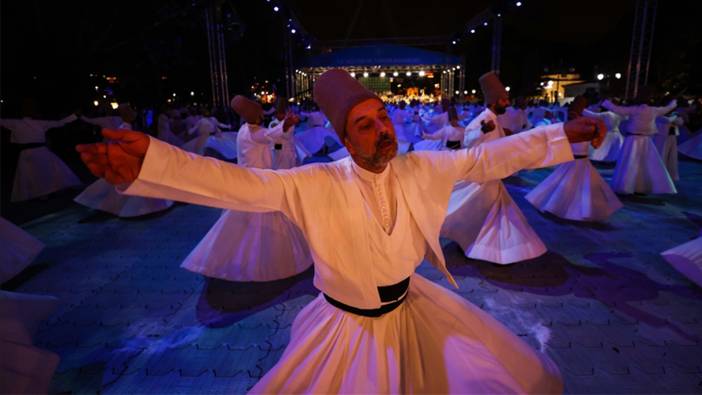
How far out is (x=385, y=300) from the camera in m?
2.10

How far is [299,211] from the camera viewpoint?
2.06 meters

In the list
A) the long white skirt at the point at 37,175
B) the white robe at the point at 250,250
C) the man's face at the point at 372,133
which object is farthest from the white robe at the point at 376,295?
the long white skirt at the point at 37,175

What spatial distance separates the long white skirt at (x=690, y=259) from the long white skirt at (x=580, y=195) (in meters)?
2.77

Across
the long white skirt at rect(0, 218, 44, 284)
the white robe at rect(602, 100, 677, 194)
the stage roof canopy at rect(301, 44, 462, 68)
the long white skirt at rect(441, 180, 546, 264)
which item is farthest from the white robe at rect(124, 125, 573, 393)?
the stage roof canopy at rect(301, 44, 462, 68)

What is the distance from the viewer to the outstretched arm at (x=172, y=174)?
5.19ft

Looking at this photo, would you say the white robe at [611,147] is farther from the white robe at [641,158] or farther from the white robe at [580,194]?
the white robe at [580,194]

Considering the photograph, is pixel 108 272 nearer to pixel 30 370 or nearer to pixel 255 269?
pixel 255 269

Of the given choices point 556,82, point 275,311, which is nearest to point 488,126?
point 275,311

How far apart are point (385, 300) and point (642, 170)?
829 cm

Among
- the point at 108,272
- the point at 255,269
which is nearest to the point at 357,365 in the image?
the point at 255,269

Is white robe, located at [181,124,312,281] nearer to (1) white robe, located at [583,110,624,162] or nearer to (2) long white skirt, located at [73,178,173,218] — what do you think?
(2) long white skirt, located at [73,178,173,218]

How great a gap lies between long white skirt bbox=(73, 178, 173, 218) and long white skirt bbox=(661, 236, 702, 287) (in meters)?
7.41

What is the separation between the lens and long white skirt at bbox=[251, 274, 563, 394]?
1928mm

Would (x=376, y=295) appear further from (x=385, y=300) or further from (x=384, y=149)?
(x=384, y=149)
